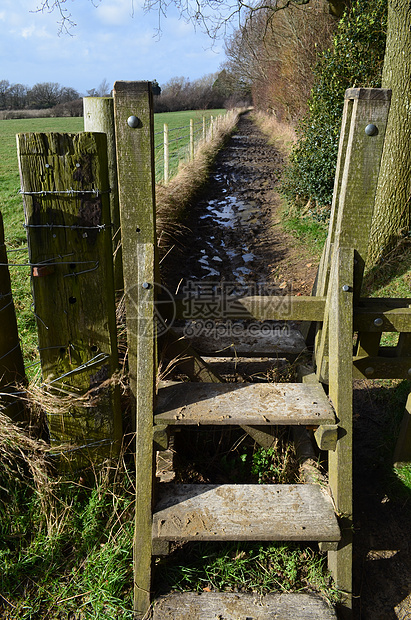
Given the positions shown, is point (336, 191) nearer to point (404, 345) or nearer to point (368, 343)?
point (368, 343)

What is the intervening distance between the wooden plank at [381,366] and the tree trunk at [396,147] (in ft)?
11.7

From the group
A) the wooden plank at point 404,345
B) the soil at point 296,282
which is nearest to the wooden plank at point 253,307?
the wooden plank at point 404,345

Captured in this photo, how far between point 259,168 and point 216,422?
16.7 m

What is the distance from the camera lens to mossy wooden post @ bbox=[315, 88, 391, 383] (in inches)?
92.9

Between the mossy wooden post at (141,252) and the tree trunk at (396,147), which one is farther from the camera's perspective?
the tree trunk at (396,147)

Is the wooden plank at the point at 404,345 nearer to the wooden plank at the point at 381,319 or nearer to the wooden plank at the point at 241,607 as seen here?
the wooden plank at the point at 381,319

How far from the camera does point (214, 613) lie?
217 cm

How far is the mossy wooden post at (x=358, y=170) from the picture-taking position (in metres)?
2.36

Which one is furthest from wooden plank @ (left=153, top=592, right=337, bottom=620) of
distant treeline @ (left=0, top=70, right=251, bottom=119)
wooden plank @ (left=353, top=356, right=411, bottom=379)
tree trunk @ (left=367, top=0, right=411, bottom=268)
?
distant treeline @ (left=0, top=70, right=251, bottom=119)

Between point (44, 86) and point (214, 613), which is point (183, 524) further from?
point (44, 86)

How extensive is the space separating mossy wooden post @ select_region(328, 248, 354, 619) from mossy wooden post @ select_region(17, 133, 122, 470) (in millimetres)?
1274

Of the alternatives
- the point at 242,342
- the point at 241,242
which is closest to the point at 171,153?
the point at 241,242

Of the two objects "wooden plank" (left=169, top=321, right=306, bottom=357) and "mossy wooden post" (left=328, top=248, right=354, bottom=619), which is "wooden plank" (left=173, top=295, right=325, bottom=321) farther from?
"wooden plank" (left=169, top=321, right=306, bottom=357)

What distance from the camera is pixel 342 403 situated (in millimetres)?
2375
